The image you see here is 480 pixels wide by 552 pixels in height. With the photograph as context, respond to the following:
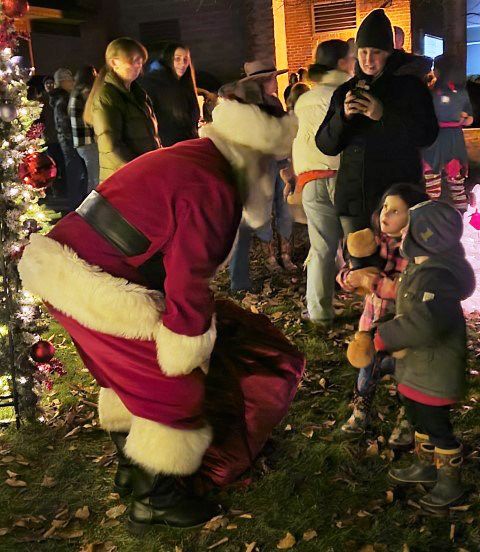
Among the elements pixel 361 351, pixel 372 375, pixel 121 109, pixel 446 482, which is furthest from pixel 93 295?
pixel 121 109

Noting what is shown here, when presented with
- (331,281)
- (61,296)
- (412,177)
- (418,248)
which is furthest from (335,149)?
(61,296)

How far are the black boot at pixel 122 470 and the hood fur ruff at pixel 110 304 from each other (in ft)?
2.67

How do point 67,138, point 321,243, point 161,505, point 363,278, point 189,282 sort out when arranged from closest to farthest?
1. point 189,282
2. point 161,505
3. point 363,278
4. point 321,243
5. point 67,138

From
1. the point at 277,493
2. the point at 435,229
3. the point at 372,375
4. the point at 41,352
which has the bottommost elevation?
the point at 277,493

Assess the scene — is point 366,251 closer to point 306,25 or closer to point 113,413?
point 113,413

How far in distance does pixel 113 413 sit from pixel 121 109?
3482 mm

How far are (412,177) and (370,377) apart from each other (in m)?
1.49

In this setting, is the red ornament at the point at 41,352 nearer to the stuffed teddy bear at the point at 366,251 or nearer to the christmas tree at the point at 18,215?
the christmas tree at the point at 18,215

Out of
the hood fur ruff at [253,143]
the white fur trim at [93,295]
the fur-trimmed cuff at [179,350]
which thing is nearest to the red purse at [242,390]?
the fur-trimmed cuff at [179,350]

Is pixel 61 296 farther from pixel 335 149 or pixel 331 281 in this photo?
pixel 331 281

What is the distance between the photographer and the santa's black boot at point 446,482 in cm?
330

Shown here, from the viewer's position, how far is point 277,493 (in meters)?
3.71

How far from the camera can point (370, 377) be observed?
4035 millimetres

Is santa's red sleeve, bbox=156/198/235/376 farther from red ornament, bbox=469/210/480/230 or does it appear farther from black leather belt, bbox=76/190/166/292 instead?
red ornament, bbox=469/210/480/230
